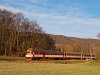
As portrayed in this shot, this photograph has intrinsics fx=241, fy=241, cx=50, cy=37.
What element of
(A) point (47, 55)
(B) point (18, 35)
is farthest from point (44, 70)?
(B) point (18, 35)

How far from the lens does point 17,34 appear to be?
82875 millimetres

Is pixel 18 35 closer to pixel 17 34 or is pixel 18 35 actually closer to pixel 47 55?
pixel 17 34

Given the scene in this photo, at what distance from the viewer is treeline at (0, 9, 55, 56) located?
263 ft

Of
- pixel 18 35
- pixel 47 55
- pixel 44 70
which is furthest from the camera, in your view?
pixel 18 35

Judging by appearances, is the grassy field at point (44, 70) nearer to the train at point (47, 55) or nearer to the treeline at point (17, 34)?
the train at point (47, 55)

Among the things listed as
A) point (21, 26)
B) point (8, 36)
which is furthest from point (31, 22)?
point (8, 36)

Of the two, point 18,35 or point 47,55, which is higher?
point 18,35

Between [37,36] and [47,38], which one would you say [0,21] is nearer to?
[37,36]

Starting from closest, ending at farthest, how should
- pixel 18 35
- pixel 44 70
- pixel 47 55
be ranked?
pixel 44 70 → pixel 47 55 → pixel 18 35

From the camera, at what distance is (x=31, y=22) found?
87000 millimetres

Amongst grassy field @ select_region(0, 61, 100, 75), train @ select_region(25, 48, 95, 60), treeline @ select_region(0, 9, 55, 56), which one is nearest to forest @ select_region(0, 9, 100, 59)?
treeline @ select_region(0, 9, 55, 56)

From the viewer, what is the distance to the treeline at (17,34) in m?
80.3

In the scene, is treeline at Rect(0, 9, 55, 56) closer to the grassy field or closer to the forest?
the forest

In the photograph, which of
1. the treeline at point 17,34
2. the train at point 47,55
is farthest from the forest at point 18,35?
the train at point 47,55
